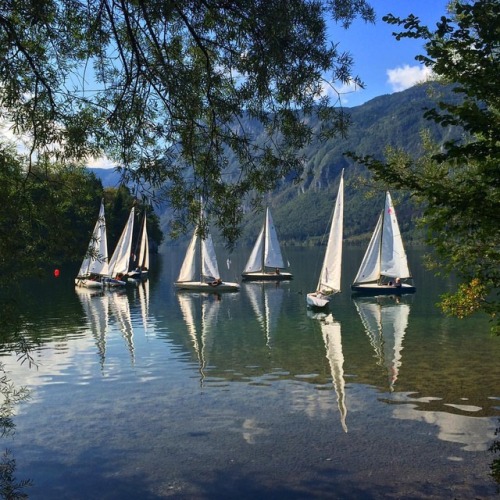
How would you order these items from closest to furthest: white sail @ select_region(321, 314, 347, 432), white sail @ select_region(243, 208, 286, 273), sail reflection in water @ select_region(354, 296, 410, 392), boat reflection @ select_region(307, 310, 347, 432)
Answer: white sail @ select_region(321, 314, 347, 432) → boat reflection @ select_region(307, 310, 347, 432) → sail reflection in water @ select_region(354, 296, 410, 392) → white sail @ select_region(243, 208, 286, 273)

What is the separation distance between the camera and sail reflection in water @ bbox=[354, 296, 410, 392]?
1068 inches

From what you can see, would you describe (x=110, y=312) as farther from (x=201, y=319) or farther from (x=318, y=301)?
(x=318, y=301)

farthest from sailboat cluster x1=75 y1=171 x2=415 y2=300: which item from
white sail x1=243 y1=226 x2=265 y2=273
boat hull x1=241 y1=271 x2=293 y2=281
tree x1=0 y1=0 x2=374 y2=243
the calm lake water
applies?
tree x1=0 y1=0 x2=374 y2=243

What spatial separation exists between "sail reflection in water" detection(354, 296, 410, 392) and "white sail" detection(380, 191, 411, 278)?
4.61 m

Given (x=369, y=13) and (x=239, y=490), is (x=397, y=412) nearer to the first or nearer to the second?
(x=239, y=490)

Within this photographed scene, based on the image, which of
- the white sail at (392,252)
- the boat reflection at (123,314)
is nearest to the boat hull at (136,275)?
the boat reflection at (123,314)

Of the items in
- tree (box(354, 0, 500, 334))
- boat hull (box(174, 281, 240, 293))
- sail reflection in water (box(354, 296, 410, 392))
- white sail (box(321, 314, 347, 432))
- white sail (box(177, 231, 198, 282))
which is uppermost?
→ tree (box(354, 0, 500, 334))

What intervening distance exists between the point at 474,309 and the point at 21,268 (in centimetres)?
1004

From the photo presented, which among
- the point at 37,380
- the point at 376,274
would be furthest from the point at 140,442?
the point at 376,274

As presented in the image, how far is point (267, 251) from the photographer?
83.0 metres

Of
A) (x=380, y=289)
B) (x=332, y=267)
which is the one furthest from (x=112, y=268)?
(x=380, y=289)

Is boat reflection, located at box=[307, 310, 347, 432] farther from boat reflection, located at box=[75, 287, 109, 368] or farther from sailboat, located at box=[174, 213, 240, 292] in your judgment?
sailboat, located at box=[174, 213, 240, 292]

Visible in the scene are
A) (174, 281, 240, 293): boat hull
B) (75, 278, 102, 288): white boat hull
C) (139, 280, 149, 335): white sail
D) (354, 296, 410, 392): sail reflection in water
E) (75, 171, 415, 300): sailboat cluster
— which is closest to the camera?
(354, 296, 410, 392): sail reflection in water

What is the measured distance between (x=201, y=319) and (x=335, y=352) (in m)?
16.5
